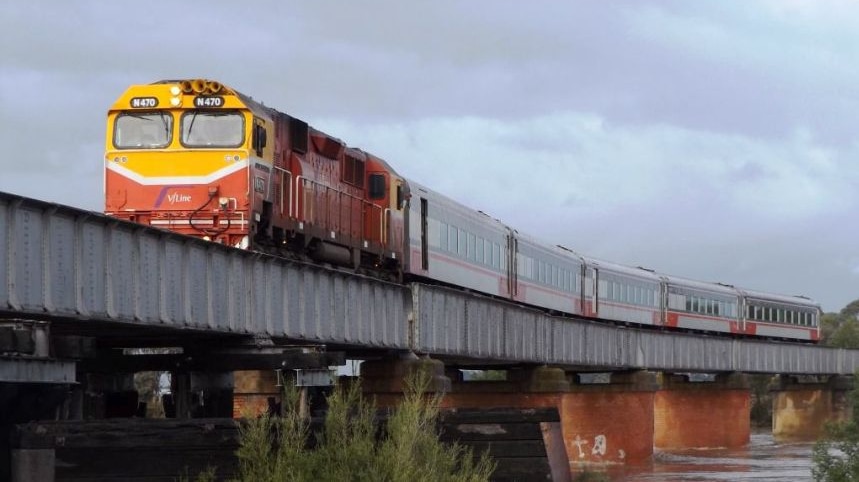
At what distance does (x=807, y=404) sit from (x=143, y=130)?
75211 mm

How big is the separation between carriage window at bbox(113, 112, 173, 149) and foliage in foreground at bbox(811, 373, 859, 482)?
24.7 meters

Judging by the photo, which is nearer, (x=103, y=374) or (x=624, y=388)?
(x=103, y=374)

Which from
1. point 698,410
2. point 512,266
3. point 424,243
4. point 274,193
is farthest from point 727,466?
point 274,193

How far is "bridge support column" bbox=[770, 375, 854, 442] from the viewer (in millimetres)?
97438

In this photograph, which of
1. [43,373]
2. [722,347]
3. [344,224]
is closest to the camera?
[43,373]

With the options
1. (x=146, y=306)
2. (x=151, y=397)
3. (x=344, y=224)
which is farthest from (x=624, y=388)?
(x=146, y=306)

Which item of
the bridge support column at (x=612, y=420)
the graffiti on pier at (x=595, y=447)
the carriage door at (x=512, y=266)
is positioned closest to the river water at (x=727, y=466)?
the graffiti on pier at (x=595, y=447)

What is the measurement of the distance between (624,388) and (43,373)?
4565cm

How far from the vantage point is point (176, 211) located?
29922 mm

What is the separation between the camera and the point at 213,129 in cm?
3061

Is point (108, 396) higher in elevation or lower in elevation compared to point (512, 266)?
lower

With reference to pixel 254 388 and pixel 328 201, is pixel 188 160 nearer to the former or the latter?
pixel 328 201

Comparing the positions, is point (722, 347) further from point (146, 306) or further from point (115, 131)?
point (146, 306)

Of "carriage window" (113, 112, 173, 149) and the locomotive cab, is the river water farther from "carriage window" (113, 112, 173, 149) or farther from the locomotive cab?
"carriage window" (113, 112, 173, 149)
